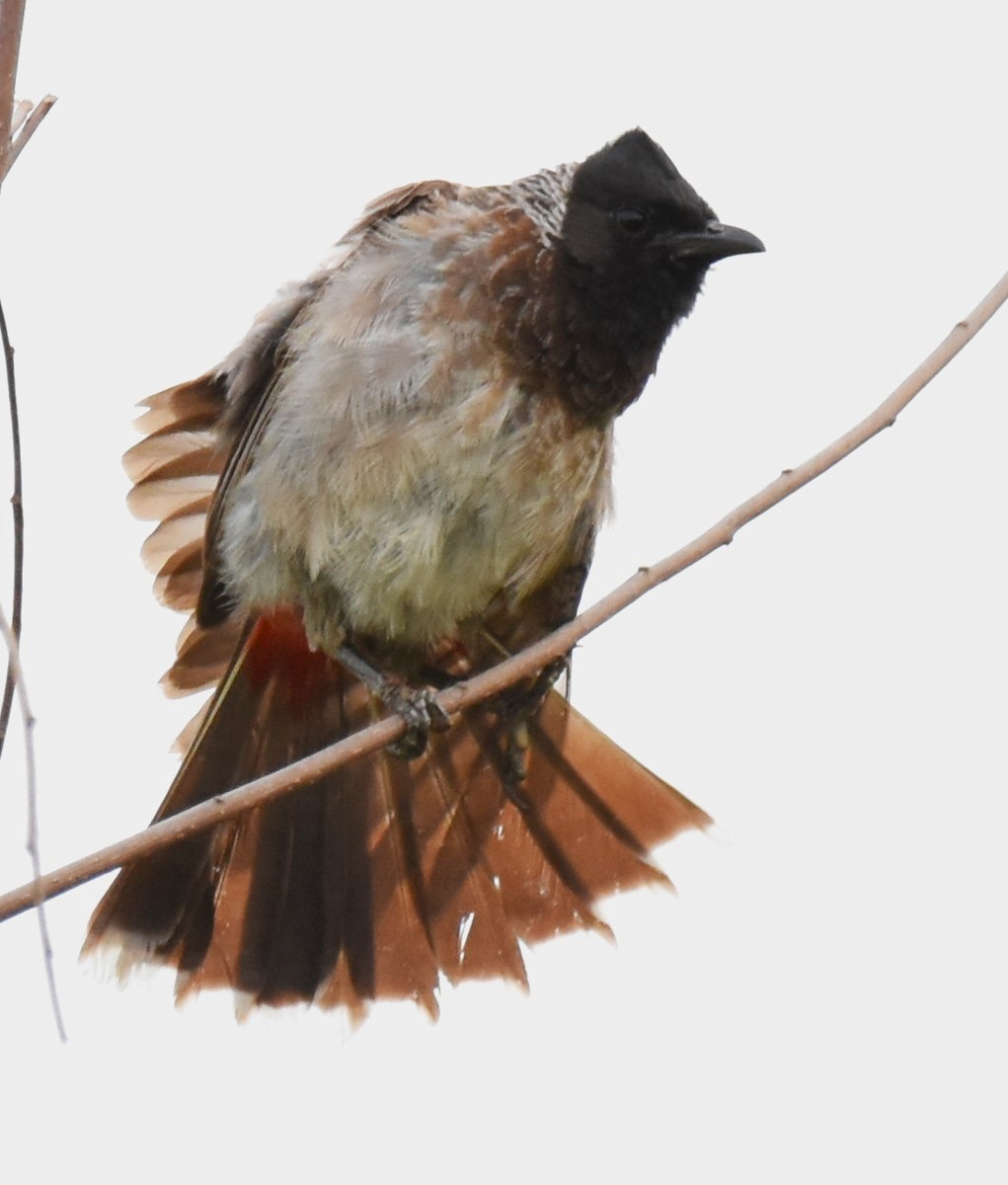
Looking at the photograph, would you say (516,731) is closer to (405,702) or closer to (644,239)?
(405,702)

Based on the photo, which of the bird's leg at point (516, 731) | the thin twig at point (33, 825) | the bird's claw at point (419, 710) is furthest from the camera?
the bird's leg at point (516, 731)

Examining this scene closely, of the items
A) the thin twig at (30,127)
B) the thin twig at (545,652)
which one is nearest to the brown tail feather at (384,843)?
the thin twig at (545,652)

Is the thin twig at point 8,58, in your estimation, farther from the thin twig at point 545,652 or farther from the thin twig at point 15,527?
the thin twig at point 545,652

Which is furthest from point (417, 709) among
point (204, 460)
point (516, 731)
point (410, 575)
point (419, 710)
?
point (204, 460)

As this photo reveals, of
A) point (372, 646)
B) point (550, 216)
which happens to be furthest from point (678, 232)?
point (372, 646)

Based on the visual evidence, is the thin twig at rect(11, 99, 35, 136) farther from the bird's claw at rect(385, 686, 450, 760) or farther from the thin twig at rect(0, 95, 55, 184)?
the bird's claw at rect(385, 686, 450, 760)

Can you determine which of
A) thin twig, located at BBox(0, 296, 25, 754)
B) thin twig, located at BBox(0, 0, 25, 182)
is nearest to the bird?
thin twig, located at BBox(0, 296, 25, 754)
